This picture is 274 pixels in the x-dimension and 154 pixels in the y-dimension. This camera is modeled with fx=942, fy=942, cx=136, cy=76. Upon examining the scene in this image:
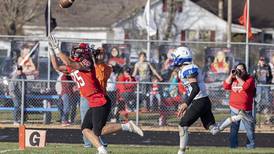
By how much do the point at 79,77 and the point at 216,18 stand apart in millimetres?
35849

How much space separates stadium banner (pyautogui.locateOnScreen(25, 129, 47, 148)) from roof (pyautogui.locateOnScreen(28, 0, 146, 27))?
1255 inches

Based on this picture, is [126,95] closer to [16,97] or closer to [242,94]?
[16,97]

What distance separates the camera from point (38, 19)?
49344 mm

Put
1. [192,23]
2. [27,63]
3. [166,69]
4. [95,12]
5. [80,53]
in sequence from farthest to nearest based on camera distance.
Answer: [95,12], [192,23], [166,69], [27,63], [80,53]

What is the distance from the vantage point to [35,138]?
58.6ft

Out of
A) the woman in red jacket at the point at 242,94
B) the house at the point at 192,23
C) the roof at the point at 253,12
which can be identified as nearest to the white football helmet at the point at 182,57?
the woman in red jacket at the point at 242,94

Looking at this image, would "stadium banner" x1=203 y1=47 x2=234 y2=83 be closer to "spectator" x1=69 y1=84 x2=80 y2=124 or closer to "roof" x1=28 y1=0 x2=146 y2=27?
"spectator" x1=69 y1=84 x2=80 y2=124

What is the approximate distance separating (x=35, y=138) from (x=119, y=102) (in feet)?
19.5

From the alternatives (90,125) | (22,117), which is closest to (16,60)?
(22,117)

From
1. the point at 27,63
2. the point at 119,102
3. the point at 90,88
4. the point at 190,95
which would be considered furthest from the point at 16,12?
the point at 190,95

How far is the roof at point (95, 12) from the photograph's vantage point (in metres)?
51.6

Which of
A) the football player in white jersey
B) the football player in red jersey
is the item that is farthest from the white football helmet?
the football player in red jersey

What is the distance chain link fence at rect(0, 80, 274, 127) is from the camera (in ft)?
77.0

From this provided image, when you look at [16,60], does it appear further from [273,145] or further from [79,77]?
[79,77]
